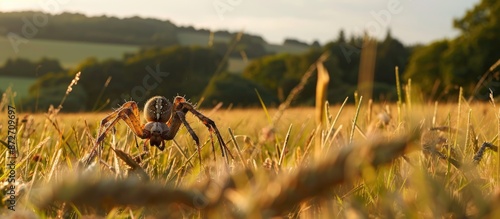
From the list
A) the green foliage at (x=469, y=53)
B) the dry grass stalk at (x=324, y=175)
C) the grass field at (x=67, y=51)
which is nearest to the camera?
the dry grass stalk at (x=324, y=175)

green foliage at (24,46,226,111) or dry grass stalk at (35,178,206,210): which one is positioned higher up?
dry grass stalk at (35,178,206,210)

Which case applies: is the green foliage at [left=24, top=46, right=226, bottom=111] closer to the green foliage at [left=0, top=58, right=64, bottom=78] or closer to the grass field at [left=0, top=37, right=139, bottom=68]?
the grass field at [left=0, top=37, right=139, bottom=68]

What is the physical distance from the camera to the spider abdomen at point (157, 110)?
104 inches

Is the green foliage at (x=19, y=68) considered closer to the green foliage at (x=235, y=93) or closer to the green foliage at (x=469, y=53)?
the green foliage at (x=235, y=93)

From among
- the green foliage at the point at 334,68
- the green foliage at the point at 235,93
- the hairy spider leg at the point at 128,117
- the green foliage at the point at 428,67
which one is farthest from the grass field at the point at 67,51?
the hairy spider leg at the point at 128,117

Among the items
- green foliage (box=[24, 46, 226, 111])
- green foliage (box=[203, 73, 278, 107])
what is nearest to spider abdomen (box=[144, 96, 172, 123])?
green foliage (box=[24, 46, 226, 111])

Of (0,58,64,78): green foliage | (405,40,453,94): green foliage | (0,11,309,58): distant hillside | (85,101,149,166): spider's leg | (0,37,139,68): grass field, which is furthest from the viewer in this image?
(0,11,309,58): distant hillside

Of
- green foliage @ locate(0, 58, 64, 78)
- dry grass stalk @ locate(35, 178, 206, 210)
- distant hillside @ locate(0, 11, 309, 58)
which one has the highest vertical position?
distant hillside @ locate(0, 11, 309, 58)

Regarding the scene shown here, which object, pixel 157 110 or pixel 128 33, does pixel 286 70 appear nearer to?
pixel 128 33

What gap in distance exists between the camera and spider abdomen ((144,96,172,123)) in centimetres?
264

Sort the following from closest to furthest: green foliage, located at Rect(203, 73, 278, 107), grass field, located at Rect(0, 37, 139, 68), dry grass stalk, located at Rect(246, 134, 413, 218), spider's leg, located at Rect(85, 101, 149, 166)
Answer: dry grass stalk, located at Rect(246, 134, 413, 218) → spider's leg, located at Rect(85, 101, 149, 166) → green foliage, located at Rect(203, 73, 278, 107) → grass field, located at Rect(0, 37, 139, 68)

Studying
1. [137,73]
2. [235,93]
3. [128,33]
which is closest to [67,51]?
[137,73]

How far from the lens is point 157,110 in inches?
105

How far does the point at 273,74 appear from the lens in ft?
276
